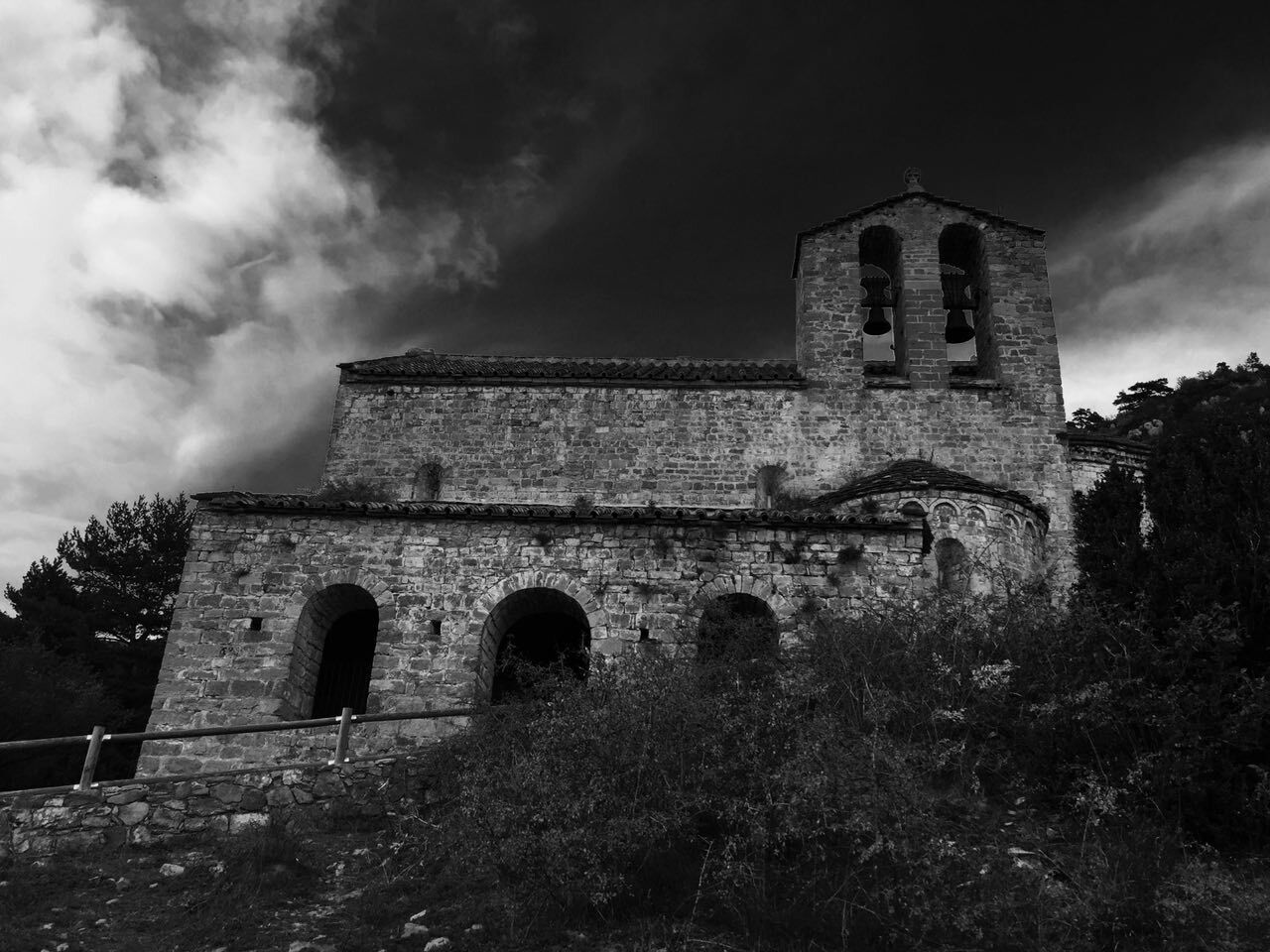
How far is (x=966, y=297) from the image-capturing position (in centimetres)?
2003

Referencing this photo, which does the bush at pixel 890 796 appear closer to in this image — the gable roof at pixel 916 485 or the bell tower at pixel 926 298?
the gable roof at pixel 916 485

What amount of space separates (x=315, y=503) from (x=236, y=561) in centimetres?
130

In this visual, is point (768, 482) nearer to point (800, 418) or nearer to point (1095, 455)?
point (800, 418)

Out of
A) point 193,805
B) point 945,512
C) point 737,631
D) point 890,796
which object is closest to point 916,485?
point 945,512

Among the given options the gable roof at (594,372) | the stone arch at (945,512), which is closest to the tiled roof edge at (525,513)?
the stone arch at (945,512)

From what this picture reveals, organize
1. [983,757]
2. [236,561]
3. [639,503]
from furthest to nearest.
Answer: [639,503]
[236,561]
[983,757]

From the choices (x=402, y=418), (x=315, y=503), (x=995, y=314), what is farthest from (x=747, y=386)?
(x=315, y=503)

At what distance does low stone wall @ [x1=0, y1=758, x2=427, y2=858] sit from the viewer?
9.08 m

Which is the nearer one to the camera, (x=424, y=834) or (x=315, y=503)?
(x=424, y=834)

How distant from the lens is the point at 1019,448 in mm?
18375

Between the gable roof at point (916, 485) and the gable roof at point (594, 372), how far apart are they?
3.13m

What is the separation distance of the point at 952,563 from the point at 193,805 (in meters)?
10.9

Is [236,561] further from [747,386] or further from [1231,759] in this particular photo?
[1231,759]

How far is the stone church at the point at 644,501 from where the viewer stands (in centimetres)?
1281
